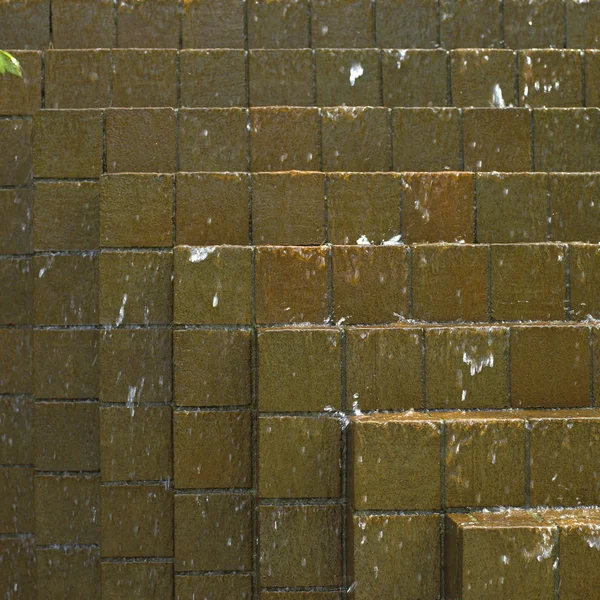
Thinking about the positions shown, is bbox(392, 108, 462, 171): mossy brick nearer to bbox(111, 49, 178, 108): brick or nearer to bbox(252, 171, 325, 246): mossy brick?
bbox(252, 171, 325, 246): mossy brick

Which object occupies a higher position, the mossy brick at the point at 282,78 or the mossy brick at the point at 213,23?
the mossy brick at the point at 213,23

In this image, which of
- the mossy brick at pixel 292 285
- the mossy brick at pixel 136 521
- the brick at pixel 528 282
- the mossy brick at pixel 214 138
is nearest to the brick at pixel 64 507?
the mossy brick at pixel 136 521

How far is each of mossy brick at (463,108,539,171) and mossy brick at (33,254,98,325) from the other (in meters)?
1.80

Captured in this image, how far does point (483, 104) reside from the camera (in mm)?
3463

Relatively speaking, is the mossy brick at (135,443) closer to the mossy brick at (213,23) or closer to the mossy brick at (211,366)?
the mossy brick at (211,366)

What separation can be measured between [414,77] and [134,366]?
195 cm

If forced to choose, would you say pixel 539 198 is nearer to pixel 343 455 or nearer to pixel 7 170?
pixel 343 455

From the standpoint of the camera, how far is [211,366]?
2.79 meters

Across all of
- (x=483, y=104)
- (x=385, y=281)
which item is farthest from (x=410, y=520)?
(x=483, y=104)

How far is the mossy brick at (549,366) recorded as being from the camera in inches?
104

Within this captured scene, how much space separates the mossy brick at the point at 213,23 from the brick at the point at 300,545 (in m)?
2.35

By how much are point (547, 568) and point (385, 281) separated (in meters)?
1.16

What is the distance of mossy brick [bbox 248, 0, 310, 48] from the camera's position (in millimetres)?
3637

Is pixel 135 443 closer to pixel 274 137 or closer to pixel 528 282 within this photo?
pixel 274 137
